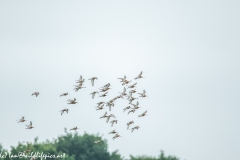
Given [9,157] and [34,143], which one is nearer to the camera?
[9,157]

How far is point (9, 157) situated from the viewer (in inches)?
5605

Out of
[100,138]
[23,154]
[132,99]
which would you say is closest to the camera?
[132,99]

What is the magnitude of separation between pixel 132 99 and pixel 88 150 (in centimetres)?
6609

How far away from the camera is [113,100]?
92438 mm

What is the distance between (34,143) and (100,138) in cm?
1318

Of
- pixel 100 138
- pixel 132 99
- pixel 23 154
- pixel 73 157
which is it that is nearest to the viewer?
pixel 132 99

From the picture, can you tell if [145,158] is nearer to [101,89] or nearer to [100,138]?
[100,138]

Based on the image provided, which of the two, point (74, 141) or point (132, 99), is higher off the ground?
point (74, 141)

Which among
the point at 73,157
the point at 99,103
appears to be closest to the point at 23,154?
the point at 73,157

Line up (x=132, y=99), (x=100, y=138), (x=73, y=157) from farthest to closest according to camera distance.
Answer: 1. (x=100, y=138)
2. (x=73, y=157)
3. (x=132, y=99)

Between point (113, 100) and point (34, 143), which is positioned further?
point (34, 143)

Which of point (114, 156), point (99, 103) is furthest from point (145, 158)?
point (99, 103)

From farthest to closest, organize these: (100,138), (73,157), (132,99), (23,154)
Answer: (100,138) < (73,157) < (23,154) < (132,99)

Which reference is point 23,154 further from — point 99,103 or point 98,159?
point 99,103
